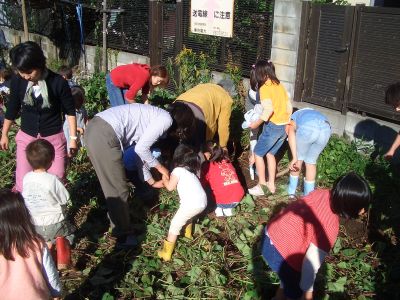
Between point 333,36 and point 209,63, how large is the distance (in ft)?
7.33

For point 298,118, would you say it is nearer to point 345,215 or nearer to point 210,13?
point 345,215

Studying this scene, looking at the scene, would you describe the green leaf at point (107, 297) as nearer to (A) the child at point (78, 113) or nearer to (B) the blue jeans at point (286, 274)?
(B) the blue jeans at point (286, 274)

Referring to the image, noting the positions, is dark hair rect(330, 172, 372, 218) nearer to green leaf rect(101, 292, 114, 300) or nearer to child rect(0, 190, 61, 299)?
child rect(0, 190, 61, 299)

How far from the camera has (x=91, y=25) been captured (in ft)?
36.2

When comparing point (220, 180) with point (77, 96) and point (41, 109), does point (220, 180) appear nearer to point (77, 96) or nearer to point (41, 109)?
point (41, 109)

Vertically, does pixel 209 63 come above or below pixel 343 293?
above

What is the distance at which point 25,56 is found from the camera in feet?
11.5

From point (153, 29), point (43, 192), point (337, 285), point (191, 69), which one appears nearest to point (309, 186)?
point (337, 285)

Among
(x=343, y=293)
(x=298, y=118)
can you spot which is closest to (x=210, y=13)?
(x=298, y=118)

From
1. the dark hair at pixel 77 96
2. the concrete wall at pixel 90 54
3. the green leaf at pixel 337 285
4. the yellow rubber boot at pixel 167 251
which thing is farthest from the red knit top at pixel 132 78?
the concrete wall at pixel 90 54

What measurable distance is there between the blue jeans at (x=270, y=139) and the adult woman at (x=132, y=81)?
3.98ft

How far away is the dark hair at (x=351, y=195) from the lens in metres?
2.66

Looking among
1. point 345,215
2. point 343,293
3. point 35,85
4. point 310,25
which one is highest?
point 310,25

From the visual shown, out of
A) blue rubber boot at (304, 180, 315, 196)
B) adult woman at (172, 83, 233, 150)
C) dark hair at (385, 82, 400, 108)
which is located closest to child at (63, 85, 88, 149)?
adult woman at (172, 83, 233, 150)
